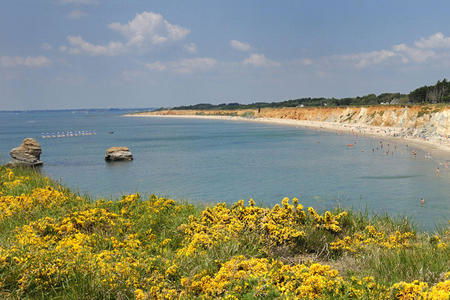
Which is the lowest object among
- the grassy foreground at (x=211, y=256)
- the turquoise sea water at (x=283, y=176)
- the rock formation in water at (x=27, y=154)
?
the turquoise sea water at (x=283, y=176)

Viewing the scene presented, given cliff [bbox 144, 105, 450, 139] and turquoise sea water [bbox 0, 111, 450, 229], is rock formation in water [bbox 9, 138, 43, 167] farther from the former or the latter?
cliff [bbox 144, 105, 450, 139]

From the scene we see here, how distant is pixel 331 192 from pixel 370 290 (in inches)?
911

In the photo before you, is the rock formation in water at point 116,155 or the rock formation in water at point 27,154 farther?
the rock formation in water at point 116,155

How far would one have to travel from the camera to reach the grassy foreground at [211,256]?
18.1ft

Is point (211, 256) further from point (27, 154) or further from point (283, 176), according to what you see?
point (27, 154)

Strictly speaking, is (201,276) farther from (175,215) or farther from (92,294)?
(175,215)

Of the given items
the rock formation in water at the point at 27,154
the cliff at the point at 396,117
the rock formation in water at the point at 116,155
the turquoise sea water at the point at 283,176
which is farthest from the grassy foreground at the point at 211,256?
the cliff at the point at 396,117

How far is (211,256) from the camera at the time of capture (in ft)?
23.3

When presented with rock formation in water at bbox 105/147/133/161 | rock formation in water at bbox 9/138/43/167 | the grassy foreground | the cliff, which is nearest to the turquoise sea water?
rock formation in water at bbox 105/147/133/161

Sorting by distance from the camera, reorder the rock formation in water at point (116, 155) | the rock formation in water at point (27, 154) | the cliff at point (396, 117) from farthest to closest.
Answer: the cliff at point (396, 117), the rock formation in water at point (116, 155), the rock formation in water at point (27, 154)

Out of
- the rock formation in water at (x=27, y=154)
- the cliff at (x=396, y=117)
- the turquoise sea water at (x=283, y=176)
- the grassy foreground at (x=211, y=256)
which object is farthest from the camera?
the cliff at (x=396, y=117)

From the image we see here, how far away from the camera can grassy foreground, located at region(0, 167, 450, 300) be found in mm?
5531

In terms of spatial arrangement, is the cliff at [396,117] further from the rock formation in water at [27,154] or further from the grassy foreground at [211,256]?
the grassy foreground at [211,256]

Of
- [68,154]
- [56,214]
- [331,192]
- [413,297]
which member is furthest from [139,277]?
[68,154]
